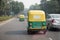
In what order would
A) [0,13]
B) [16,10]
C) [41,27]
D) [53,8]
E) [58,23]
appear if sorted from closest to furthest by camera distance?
[41,27]
[58,23]
[53,8]
[0,13]
[16,10]

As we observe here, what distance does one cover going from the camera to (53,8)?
89625 mm

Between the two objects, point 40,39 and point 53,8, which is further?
point 53,8

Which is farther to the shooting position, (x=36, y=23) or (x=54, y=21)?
(x=54, y=21)

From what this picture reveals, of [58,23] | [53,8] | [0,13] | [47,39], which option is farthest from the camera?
[0,13]

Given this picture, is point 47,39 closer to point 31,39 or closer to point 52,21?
point 31,39

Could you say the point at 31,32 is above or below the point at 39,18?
below

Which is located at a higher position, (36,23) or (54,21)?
(36,23)

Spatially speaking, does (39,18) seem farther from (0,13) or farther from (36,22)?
(0,13)

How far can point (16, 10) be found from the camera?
16862 cm

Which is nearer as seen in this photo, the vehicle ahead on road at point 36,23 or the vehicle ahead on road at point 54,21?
the vehicle ahead on road at point 36,23

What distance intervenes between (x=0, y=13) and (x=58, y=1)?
114ft

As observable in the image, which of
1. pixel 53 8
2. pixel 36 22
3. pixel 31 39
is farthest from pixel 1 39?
pixel 53 8

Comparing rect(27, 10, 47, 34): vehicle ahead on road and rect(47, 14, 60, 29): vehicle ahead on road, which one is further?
rect(47, 14, 60, 29): vehicle ahead on road

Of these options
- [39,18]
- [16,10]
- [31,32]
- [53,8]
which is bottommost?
[16,10]
